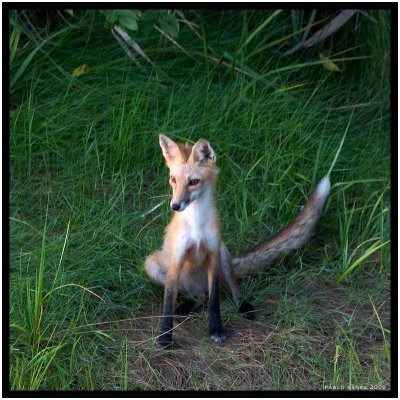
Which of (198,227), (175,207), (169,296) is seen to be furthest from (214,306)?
(175,207)

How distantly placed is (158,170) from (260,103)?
1.12 meters

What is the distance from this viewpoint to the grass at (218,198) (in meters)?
4.36

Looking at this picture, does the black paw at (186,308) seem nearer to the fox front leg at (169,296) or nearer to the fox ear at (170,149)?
the fox front leg at (169,296)

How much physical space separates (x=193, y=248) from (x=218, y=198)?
46.1 inches

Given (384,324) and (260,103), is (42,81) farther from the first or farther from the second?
(384,324)

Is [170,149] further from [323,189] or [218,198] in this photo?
[323,189]

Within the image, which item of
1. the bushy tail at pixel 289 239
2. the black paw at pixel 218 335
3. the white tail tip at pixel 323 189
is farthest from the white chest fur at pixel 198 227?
the white tail tip at pixel 323 189

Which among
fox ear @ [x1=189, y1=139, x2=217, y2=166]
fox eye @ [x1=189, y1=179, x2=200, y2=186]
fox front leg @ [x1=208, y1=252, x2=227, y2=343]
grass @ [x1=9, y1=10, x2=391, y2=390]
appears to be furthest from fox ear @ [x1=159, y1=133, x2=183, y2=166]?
grass @ [x1=9, y1=10, x2=391, y2=390]

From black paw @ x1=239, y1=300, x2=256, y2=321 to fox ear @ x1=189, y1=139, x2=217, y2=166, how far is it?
0.98 metres

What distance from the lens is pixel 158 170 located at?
19.7ft

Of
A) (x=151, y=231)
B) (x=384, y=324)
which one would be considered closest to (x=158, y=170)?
(x=151, y=231)

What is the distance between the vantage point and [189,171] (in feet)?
14.4

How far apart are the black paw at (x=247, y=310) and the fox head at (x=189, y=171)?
0.84m

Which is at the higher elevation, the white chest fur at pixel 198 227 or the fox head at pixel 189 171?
the fox head at pixel 189 171
